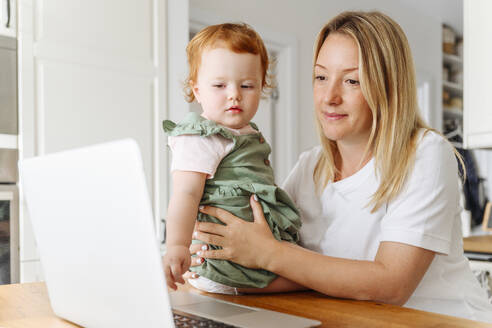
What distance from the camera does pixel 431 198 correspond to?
1.04 meters

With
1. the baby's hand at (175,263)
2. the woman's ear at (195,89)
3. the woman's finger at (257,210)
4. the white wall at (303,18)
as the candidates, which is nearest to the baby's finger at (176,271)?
the baby's hand at (175,263)

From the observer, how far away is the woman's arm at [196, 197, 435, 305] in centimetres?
98

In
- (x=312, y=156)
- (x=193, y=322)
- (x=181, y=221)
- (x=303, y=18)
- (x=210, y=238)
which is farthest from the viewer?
(x=303, y=18)

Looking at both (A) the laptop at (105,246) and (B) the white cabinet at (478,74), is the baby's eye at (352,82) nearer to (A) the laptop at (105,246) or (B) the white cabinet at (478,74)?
(A) the laptop at (105,246)

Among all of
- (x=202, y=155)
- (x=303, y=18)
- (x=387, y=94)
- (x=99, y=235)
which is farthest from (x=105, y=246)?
(x=303, y=18)

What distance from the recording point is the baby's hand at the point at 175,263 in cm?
83

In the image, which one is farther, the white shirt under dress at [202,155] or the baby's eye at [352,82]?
the baby's eye at [352,82]

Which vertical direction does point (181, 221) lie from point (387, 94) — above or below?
below

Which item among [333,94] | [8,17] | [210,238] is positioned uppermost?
[8,17]

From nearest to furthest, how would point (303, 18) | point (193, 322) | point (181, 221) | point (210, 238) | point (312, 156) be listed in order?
point (193, 322)
point (181, 221)
point (210, 238)
point (312, 156)
point (303, 18)

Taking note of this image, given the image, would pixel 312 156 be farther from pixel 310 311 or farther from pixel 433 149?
pixel 310 311

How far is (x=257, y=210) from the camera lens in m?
1.03

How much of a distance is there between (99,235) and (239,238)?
0.37 metres

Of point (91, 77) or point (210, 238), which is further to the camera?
point (91, 77)
